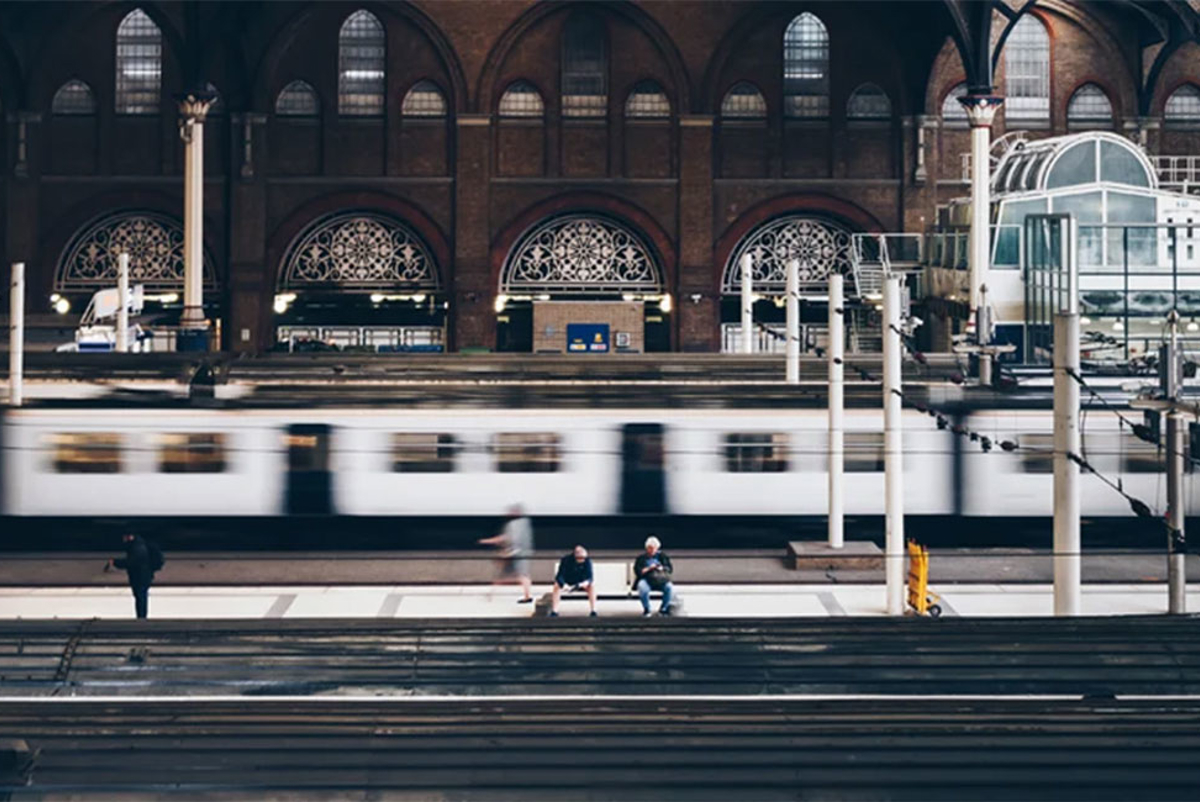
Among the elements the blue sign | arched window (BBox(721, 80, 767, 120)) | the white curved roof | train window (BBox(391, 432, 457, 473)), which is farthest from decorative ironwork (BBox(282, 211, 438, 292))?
train window (BBox(391, 432, 457, 473))

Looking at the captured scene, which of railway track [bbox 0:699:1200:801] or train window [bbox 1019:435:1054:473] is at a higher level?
train window [bbox 1019:435:1054:473]

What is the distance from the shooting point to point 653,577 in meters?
20.0

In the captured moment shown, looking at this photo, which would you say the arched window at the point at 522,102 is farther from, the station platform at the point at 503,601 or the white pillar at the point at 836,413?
the station platform at the point at 503,601

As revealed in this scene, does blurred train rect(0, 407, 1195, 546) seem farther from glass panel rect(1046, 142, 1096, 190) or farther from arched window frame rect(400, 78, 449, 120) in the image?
arched window frame rect(400, 78, 449, 120)

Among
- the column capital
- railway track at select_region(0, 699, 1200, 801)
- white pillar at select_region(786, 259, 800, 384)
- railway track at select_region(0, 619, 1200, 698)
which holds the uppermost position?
the column capital

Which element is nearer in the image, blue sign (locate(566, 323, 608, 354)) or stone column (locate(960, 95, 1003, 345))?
stone column (locate(960, 95, 1003, 345))

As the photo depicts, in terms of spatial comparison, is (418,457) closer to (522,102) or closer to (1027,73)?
(522,102)

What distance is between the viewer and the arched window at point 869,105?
4500 centimetres

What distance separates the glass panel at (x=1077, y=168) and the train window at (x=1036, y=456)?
49.7ft

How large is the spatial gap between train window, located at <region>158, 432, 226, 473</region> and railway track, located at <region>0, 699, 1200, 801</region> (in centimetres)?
1246

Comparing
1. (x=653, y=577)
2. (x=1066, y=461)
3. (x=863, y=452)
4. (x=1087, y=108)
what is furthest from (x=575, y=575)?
(x=1087, y=108)

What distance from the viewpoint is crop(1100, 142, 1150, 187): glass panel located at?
39250mm

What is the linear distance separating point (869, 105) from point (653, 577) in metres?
27.2

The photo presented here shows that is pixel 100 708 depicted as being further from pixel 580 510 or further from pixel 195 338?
pixel 195 338
